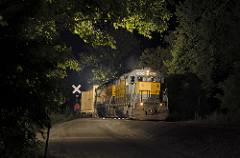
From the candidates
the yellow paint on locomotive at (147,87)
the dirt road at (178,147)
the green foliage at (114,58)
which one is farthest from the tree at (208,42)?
the green foliage at (114,58)

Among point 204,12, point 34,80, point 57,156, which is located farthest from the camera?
point 204,12

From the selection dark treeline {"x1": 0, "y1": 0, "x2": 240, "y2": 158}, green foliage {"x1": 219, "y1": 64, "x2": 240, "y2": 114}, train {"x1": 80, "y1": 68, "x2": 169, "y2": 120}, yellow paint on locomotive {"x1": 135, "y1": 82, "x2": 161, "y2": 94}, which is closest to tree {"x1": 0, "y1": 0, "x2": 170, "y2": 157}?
dark treeline {"x1": 0, "y1": 0, "x2": 240, "y2": 158}

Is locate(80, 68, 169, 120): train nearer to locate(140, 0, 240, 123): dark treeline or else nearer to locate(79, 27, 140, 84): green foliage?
locate(140, 0, 240, 123): dark treeline

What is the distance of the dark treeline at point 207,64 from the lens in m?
21.2

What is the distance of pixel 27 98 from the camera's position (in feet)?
13.5

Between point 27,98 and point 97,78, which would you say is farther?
point 97,78

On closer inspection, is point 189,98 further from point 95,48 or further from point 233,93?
point 95,48

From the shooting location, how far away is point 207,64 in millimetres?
25172

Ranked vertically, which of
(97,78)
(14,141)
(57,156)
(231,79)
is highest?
(97,78)

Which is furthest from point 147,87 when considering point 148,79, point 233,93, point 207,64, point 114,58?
point 114,58

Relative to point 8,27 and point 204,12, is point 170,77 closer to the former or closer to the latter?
point 204,12

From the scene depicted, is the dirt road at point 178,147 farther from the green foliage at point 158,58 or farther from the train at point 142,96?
the green foliage at point 158,58

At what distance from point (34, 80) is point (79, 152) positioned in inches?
211

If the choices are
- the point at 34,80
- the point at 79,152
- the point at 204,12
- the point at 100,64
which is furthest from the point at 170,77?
the point at 100,64
